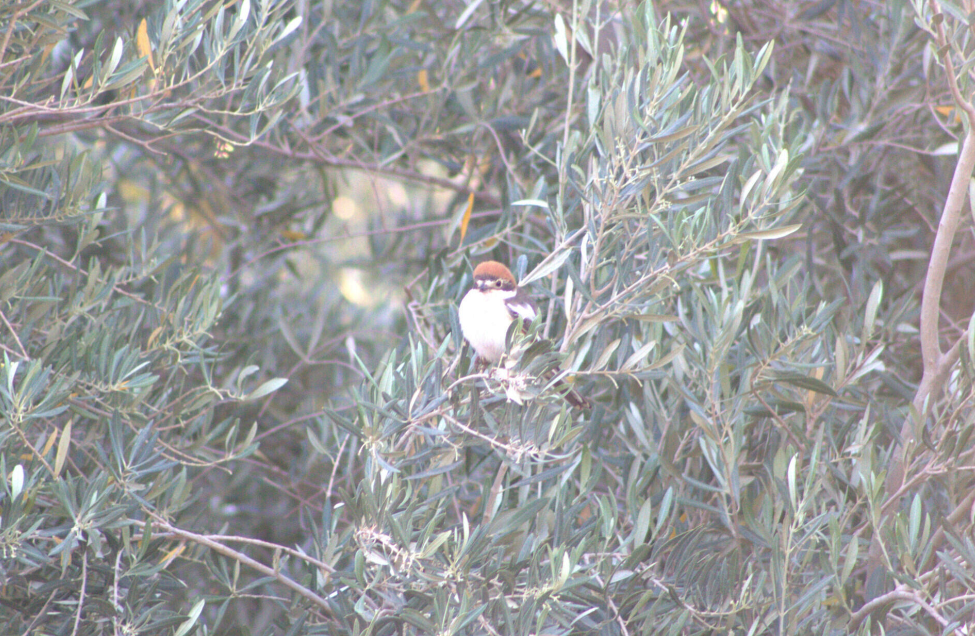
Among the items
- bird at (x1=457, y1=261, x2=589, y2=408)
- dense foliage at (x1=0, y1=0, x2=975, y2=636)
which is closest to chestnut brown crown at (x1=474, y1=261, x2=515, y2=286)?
bird at (x1=457, y1=261, x2=589, y2=408)

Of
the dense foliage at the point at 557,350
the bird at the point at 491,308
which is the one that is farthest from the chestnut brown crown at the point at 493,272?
the dense foliage at the point at 557,350

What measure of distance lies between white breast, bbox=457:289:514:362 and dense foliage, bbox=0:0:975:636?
124 millimetres

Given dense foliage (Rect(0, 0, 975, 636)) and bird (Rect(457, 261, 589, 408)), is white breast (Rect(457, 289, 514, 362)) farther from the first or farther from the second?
dense foliage (Rect(0, 0, 975, 636))

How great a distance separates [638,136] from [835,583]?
1.59 metres

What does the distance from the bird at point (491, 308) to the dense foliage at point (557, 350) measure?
14 cm

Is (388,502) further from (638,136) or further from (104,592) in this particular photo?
(638,136)

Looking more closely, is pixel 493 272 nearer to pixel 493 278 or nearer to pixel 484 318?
pixel 493 278

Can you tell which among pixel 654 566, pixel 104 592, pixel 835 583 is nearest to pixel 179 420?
pixel 104 592

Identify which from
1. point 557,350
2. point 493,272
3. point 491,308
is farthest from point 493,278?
point 557,350

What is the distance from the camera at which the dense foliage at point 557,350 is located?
2.79m

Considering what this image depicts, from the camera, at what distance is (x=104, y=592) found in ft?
9.91

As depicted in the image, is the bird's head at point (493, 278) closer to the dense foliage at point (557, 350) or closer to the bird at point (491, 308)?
the bird at point (491, 308)

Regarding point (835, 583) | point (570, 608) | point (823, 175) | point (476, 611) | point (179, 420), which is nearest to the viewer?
point (476, 611)

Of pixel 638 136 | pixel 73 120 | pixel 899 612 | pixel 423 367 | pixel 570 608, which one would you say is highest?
pixel 638 136
